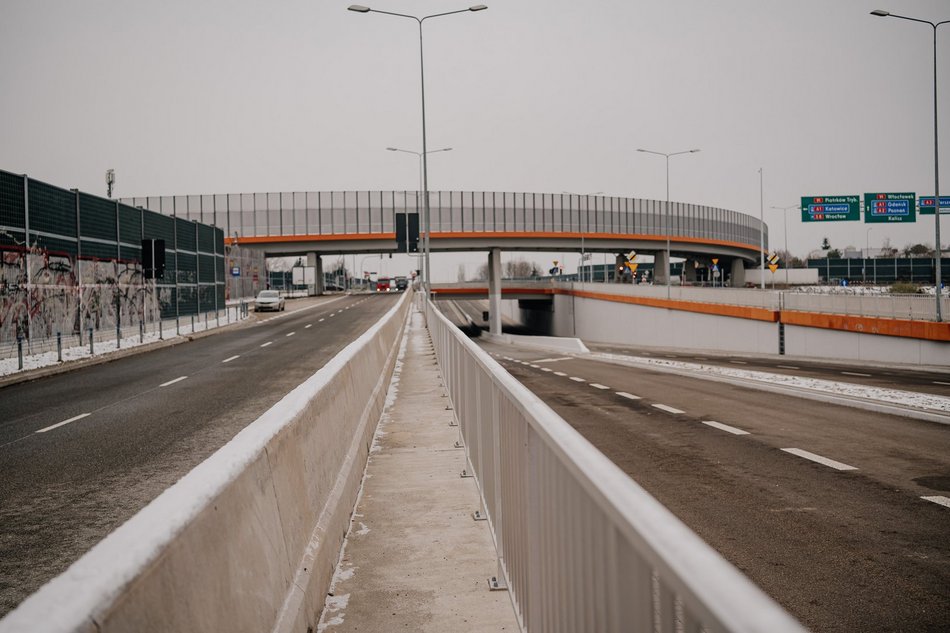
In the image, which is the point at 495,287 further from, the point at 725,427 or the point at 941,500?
the point at 941,500

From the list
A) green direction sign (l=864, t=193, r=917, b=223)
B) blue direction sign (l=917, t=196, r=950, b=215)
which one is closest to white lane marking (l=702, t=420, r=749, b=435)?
blue direction sign (l=917, t=196, r=950, b=215)

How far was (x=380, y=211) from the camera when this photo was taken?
78.6 metres

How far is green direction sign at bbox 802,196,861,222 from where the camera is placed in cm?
5403

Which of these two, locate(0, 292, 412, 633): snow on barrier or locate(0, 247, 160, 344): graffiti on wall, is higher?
locate(0, 247, 160, 344): graffiti on wall

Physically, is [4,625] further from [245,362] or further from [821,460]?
[245,362]

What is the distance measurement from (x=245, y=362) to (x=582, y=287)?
52051mm

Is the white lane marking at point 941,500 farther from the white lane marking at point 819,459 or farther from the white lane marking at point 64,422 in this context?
the white lane marking at point 64,422

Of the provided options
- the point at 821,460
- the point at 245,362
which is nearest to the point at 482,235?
the point at 245,362

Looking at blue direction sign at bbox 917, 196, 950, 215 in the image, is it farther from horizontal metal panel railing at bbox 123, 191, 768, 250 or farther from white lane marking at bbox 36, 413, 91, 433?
white lane marking at bbox 36, 413, 91, 433

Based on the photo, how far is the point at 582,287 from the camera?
72688 mm

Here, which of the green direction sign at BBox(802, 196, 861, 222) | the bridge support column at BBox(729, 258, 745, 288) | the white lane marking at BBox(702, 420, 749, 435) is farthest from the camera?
the bridge support column at BBox(729, 258, 745, 288)

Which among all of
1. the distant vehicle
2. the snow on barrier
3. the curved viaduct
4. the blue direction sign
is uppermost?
the curved viaduct

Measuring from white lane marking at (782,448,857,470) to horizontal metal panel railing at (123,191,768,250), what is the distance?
217 ft

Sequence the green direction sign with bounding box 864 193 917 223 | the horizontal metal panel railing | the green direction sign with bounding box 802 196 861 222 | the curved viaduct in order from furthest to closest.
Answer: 1. the horizontal metal panel railing
2. the curved viaduct
3. the green direction sign with bounding box 802 196 861 222
4. the green direction sign with bounding box 864 193 917 223
